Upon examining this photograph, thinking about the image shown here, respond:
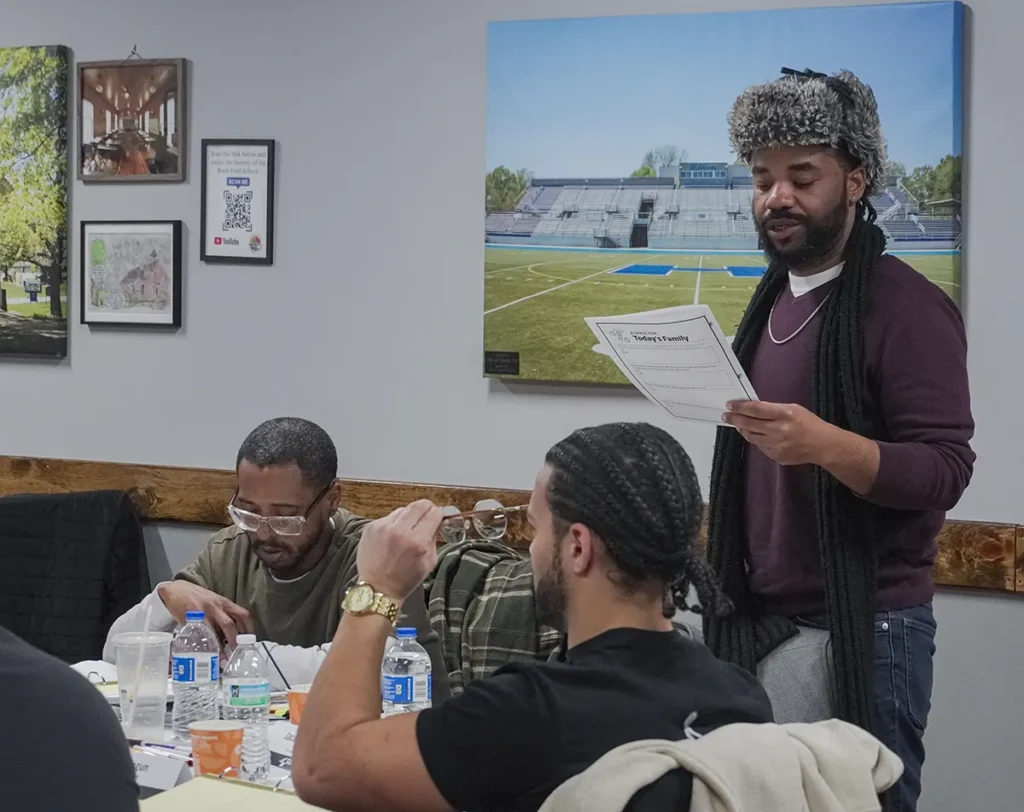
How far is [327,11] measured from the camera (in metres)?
3.79

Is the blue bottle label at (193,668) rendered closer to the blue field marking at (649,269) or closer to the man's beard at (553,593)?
the man's beard at (553,593)

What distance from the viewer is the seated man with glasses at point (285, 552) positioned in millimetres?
2670

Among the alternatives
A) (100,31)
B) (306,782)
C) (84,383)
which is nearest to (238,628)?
(306,782)

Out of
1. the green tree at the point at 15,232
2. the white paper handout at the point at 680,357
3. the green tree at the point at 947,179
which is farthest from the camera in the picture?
the green tree at the point at 15,232

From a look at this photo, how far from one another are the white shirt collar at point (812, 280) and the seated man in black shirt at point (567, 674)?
0.73m

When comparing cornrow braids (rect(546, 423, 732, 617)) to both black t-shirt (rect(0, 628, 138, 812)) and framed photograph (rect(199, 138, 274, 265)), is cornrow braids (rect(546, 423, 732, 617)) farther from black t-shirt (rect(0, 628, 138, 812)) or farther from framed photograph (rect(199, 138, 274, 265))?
framed photograph (rect(199, 138, 274, 265))

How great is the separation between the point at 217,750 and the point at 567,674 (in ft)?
2.48

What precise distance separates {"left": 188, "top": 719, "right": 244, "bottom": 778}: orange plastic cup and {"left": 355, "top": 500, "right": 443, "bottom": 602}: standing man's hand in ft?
1.45

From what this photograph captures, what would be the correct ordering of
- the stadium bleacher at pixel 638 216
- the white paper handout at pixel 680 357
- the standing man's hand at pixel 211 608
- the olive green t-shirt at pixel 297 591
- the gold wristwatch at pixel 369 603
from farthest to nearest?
the stadium bleacher at pixel 638 216 → the olive green t-shirt at pixel 297 591 → the standing man's hand at pixel 211 608 → the white paper handout at pixel 680 357 → the gold wristwatch at pixel 369 603

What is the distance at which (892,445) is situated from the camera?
1975 millimetres

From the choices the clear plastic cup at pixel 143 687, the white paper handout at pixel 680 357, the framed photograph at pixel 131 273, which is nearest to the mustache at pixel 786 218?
the white paper handout at pixel 680 357

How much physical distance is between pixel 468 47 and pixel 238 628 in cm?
185

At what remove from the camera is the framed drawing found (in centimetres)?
410

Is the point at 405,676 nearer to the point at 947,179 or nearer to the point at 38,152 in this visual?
the point at 947,179
